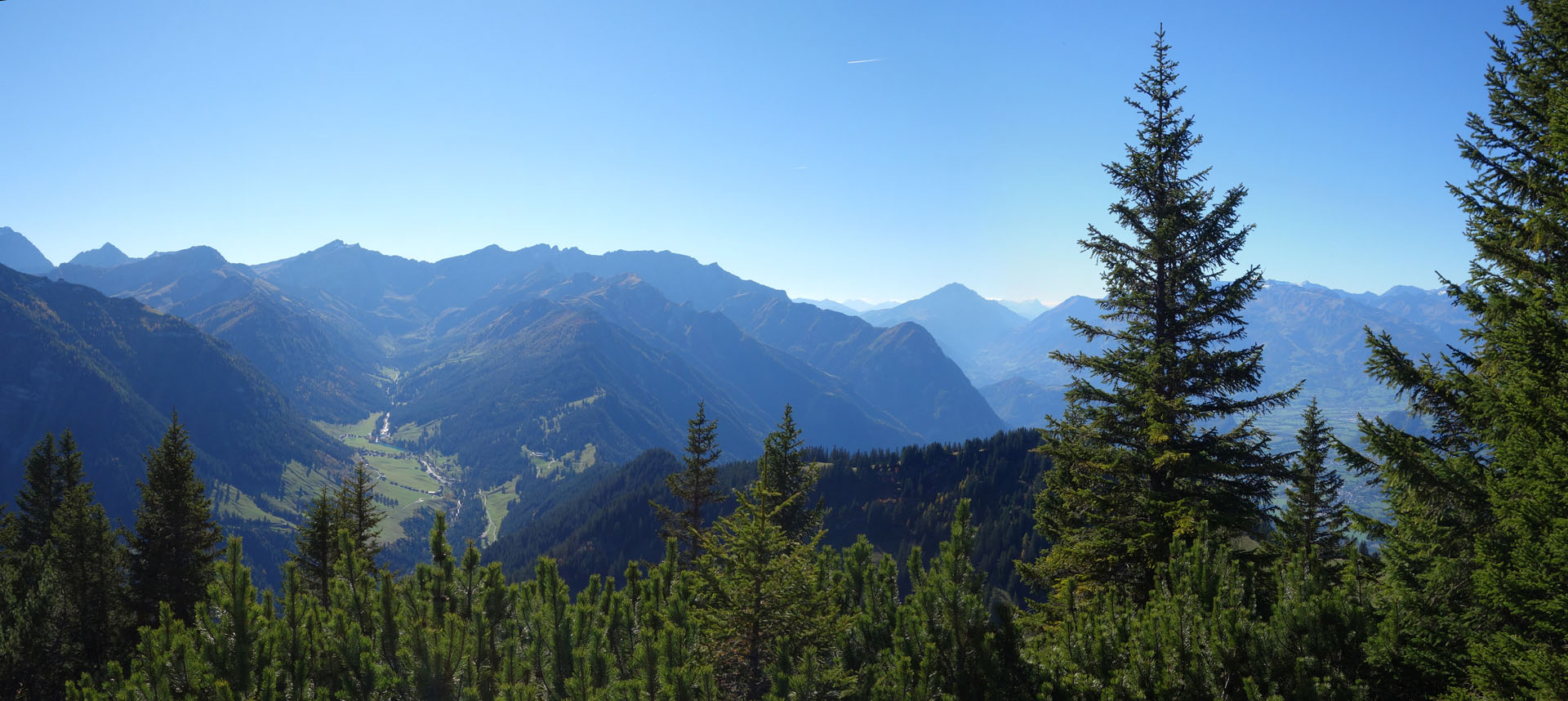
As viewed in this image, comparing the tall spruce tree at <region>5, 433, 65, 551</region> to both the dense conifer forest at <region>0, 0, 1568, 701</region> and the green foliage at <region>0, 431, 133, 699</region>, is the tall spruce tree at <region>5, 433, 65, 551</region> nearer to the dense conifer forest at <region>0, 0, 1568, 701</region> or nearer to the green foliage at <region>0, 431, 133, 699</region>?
the green foliage at <region>0, 431, 133, 699</region>

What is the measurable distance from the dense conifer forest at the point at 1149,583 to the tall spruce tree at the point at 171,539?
6728 millimetres

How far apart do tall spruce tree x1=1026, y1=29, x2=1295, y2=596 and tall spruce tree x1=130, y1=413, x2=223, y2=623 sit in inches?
1211

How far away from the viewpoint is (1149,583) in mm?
13789

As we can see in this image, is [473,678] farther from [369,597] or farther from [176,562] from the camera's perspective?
[176,562]

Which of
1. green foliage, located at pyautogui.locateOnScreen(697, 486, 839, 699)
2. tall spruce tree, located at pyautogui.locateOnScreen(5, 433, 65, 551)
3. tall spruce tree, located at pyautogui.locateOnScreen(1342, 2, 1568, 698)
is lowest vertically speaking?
tall spruce tree, located at pyautogui.locateOnScreen(5, 433, 65, 551)

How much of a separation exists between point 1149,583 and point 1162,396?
4.09 meters

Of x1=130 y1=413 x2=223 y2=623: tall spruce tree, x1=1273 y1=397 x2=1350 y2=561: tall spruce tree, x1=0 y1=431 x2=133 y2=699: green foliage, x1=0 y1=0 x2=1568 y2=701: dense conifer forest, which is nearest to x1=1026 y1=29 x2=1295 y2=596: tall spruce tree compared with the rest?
x1=0 y1=0 x2=1568 y2=701: dense conifer forest

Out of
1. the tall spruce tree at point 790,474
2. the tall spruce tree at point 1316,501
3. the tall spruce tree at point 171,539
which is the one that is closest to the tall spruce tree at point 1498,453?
the tall spruce tree at point 1316,501

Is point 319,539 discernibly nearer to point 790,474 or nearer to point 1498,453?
point 790,474

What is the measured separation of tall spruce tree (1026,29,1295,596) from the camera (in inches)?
536

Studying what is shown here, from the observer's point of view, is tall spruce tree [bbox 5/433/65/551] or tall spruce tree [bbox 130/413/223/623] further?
tall spruce tree [bbox 5/433/65/551]

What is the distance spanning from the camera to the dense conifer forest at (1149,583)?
7.64m

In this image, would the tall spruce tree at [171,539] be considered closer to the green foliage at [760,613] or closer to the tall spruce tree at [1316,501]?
the green foliage at [760,613]

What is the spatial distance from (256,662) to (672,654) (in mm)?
5876
